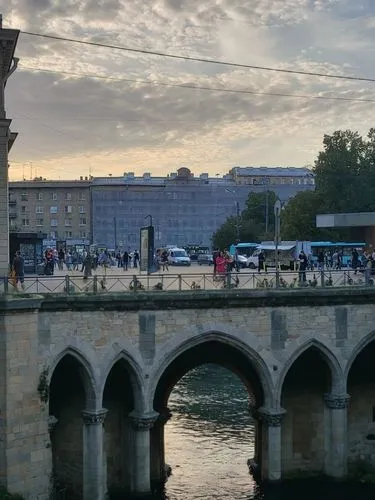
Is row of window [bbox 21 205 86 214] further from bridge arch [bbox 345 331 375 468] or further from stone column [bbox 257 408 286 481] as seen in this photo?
stone column [bbox 257 408 286 481]

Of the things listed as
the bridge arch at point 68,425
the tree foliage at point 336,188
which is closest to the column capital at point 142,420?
the bridge arch at point 68,425

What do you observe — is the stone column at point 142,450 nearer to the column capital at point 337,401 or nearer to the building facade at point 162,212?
the column capital at point 337,401

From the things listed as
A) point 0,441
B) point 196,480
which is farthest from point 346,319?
point 0,441

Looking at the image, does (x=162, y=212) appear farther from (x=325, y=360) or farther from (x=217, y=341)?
(x=217, y=341)

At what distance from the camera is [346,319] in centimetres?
2911

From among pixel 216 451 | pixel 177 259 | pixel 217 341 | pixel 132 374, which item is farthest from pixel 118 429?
pixel 177 259

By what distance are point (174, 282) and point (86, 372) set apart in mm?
4727

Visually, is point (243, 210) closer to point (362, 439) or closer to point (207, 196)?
point (207, 196)

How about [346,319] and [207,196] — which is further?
[207,196]

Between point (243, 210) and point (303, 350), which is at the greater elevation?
point (243, 210)

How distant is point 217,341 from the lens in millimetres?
28047

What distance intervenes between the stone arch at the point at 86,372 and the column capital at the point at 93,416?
7.3 inches

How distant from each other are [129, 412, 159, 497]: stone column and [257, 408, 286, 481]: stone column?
4366mm

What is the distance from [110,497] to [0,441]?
6.09 m
